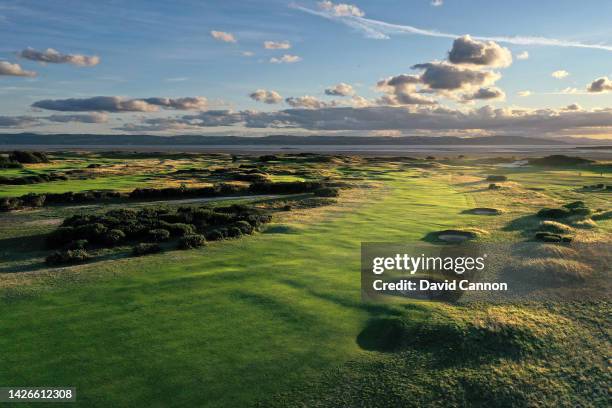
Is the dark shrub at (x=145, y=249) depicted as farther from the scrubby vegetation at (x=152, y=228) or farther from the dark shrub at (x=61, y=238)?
the dark shrub at (x=61, y=238)

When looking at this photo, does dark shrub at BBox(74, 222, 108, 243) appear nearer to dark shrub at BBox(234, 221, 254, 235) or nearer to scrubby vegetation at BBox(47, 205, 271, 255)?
scrubby vegetation at BBox(47, 205, 271, 255)

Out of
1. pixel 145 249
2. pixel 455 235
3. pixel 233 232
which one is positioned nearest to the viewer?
pixel 145 249

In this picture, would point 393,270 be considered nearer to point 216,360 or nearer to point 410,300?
point 410,300

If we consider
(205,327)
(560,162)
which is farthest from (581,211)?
(560,162)

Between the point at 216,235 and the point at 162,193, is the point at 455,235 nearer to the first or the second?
the point at 216,235

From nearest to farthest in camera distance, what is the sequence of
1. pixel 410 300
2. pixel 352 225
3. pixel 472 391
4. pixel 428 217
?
pixel 472 391
pixel 410 300
pixel 352 225
pixel 428 217

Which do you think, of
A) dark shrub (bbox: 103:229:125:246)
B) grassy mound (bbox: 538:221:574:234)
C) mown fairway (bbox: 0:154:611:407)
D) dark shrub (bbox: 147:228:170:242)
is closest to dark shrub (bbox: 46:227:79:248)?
dark shrub (bbox: 103:229:125:246)

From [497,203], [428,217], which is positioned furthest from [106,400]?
[497,203]
